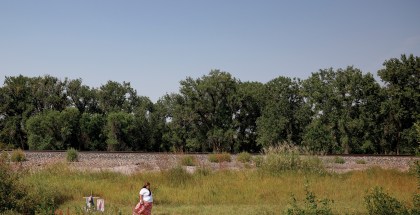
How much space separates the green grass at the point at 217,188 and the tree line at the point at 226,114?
2114 centimetres

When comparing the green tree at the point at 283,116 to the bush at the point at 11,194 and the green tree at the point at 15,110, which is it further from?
the bush at the point at 11,194

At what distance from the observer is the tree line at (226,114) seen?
44.0 meters

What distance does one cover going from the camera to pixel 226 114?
172ft

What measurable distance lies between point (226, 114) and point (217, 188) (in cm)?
3556

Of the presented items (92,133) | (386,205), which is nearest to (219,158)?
(386,205)

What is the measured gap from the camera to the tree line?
44.0 meters

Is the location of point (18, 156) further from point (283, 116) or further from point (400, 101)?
point (400, 101)

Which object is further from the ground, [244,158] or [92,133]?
[92,133]

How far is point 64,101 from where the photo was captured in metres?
60.5

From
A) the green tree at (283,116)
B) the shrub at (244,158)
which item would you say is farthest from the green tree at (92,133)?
the shrub at (244,158)

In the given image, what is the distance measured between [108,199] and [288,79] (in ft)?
122

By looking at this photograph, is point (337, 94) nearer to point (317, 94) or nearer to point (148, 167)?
point (317, 94)

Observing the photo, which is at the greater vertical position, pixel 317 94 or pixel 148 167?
pixel 317 94

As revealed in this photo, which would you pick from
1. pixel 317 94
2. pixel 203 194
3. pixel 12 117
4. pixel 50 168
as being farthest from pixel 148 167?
pixel 12 117
